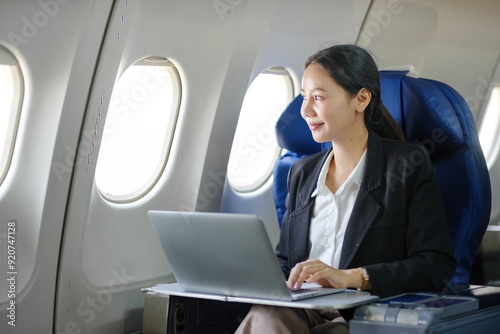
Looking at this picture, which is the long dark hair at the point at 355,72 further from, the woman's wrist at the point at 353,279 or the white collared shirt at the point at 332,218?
the woman's wrist at the point at 353,279

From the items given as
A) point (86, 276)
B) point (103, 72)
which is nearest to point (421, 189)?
point (103, 72)

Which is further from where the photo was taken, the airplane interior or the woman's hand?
the airplane interior

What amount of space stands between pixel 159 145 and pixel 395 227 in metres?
1.72

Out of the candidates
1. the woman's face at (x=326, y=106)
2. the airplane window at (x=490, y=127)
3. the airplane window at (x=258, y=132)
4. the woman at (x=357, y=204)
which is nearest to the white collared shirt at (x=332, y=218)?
the woman at (x=357, y=204)

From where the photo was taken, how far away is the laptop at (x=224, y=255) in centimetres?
231

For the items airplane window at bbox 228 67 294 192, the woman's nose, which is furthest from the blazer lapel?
airplane window at bbox 228 67 294 192

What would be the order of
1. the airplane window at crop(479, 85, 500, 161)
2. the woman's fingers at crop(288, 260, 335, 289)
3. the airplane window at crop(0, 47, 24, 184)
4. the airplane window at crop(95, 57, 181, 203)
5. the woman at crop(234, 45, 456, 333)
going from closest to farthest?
1. the woman's fingers at crop(288, 260, 335, 289)
2. the woman at crop(234, 45, 456, 333)
3. the airplane window at crop(0, 47, 24, 184)
4. the airplane window at crop(95, 57, 181, 203)
5. the airplane window at crop(479, 85, 500, 161)

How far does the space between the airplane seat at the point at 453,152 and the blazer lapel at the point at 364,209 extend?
154 mm

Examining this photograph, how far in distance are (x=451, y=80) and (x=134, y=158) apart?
Result: 9.44 feet

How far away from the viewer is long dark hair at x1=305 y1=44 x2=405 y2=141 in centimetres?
288

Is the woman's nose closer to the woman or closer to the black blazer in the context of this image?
the woman

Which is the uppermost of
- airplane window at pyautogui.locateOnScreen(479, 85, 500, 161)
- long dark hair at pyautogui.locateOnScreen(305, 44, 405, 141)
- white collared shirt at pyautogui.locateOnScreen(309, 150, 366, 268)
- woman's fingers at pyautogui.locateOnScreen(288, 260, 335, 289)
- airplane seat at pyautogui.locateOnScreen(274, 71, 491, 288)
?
airplane window at pyautogui.locateOnScreen(479, 85, 500, 161)

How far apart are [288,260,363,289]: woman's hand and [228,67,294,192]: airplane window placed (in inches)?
83.2

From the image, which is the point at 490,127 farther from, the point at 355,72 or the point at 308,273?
the point at 308,273
